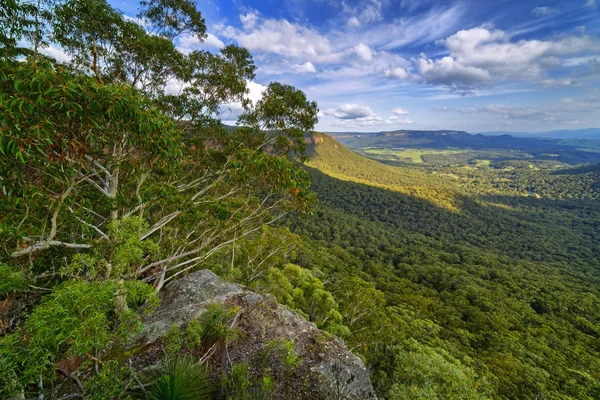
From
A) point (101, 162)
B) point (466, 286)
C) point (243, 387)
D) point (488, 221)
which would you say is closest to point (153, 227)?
point (101, 162)

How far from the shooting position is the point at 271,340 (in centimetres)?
551

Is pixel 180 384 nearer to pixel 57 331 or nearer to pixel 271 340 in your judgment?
pixel 57 331

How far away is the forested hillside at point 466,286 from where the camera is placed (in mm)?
14977

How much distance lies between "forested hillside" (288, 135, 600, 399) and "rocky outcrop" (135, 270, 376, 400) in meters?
3.99

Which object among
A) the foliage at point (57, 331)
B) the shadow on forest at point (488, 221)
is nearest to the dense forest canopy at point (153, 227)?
the foliage at point (57, 331)

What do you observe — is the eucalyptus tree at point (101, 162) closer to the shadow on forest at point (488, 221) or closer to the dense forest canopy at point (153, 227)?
the dense forest canopy at point (153, 227)

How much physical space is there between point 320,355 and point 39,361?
4.51 metres

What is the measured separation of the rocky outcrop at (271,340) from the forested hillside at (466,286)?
3992 mm

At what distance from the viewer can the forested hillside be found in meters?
15.0

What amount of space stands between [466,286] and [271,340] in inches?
1946

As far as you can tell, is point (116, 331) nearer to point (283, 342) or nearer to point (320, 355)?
point (283, 342)

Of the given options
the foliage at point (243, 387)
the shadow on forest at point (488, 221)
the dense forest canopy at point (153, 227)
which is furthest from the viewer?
the shadow on forest at point (488, 221)

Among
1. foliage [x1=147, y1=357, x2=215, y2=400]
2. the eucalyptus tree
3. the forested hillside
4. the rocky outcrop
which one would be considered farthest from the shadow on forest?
foliage [x1=147, y1=357, x2=215, y2=400]

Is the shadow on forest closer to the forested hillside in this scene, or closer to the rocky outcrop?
the forested hillside
